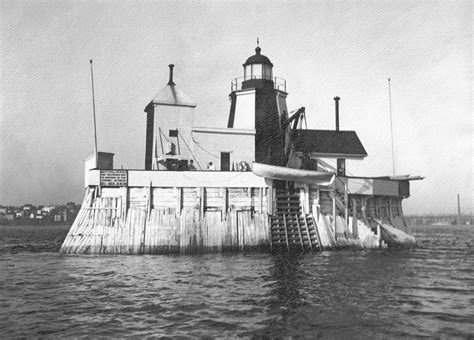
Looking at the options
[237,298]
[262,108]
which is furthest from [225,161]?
[237,298]

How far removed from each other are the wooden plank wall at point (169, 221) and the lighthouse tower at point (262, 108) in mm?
9361

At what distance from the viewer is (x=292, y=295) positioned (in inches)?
669

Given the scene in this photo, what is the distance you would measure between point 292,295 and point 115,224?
666 inches

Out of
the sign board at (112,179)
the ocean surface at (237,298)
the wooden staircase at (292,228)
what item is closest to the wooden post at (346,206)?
the wooden staircase at (292,228)

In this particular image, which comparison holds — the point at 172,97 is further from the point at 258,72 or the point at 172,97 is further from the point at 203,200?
the point at 203,200

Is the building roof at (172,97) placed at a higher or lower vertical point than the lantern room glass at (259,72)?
lower

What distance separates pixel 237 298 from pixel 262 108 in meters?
27.6

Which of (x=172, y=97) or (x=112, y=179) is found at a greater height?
(x=172, y=97)

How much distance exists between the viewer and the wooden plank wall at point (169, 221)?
29.9 meters

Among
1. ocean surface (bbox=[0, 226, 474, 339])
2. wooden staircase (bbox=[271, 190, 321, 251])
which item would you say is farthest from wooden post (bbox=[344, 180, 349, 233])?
ocean surface (bbox=[0, 226, 474, 339])

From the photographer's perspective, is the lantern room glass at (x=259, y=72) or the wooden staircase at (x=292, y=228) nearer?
the wooden staircase at (x=292, y=228)

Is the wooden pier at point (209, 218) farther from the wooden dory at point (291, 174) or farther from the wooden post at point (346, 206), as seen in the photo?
the wooden dory at point (291, 174)

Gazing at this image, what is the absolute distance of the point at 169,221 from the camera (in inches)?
1208

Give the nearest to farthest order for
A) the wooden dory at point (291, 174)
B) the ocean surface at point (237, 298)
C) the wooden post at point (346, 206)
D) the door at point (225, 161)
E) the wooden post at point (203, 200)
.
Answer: the ocean surface at point (237, 298)
the wooden post at point (203, 200)
the wooden dory at point (291, 174)
the wooden post at point (346, 206)
the door at point (225, 161)
